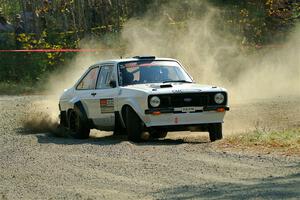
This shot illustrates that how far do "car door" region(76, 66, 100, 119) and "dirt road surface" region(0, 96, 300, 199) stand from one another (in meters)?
0.57

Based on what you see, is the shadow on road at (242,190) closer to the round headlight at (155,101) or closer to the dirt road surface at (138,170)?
the dirt road surface at (138,170)

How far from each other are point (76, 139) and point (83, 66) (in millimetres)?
12235

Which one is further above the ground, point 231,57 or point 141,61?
point 141,61

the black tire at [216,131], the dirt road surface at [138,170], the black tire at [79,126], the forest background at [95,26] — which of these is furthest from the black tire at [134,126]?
the forest background at [95,26]

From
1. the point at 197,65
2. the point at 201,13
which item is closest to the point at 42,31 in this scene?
the point at 201,13

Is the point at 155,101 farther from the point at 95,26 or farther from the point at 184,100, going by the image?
the point at 95,26

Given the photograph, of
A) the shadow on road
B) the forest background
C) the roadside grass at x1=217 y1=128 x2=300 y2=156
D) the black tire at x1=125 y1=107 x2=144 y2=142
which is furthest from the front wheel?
the forest background

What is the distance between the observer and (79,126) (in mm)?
15641

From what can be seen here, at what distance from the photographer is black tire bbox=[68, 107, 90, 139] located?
15.5m

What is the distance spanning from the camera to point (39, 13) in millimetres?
40281

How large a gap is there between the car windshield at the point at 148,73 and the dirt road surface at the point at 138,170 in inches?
45.3

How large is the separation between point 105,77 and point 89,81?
60cm

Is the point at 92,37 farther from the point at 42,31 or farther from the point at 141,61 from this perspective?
the point at 141,61

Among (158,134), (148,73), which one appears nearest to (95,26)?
(158,134)
